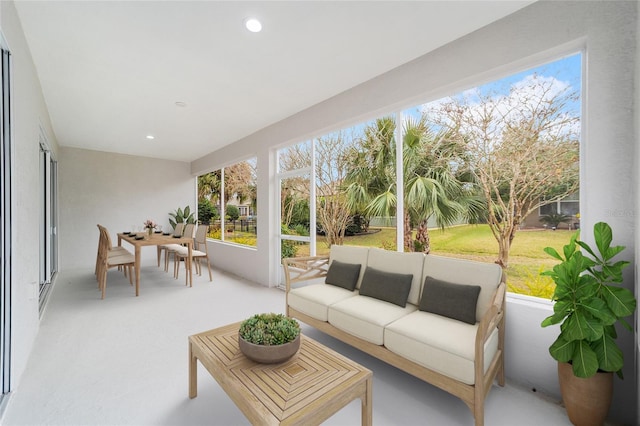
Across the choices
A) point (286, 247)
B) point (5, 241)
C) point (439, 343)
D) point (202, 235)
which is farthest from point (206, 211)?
point (439, 343)

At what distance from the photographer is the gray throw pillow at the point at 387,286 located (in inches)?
96.3

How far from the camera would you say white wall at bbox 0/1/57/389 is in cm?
203

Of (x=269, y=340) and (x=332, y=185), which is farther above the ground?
(x=332, y=185)

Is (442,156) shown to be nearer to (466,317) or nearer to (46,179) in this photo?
(466,317)

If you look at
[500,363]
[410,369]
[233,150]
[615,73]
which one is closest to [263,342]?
[410,369]

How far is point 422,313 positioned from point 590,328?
0.98 metres

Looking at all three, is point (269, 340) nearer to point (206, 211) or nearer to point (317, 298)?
point (317, 298)

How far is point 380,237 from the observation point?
3281 mm

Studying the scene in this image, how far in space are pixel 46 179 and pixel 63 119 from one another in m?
0.99

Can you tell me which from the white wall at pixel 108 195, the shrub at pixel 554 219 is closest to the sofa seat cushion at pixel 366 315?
the shrub at pixel 554 219

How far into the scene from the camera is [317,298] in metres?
2.69

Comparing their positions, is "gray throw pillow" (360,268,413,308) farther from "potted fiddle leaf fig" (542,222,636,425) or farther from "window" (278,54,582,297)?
"potted fiddle leaf fig" (542,222,636,425)

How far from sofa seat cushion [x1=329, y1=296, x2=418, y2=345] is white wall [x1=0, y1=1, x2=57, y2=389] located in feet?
7.69

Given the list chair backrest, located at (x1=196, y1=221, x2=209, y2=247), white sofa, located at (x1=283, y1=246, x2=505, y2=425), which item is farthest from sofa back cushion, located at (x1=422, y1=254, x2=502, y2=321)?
chair backrest, located at (x1=196, y1=221, x2=209, y2=247)
